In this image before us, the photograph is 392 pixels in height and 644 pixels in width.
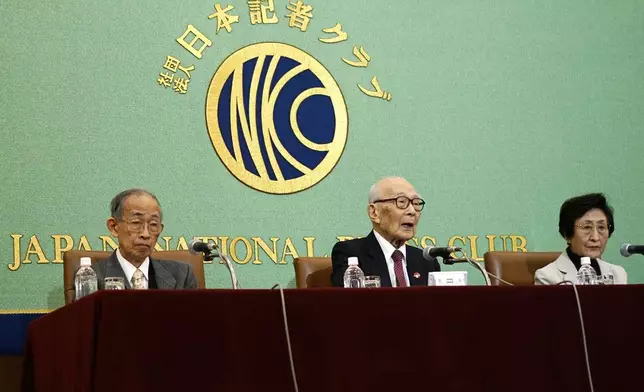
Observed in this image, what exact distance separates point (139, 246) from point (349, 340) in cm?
154

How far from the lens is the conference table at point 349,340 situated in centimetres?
265

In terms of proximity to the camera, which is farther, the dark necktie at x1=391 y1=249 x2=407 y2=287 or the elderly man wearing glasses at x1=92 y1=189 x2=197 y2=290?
the dark necktie at x1=391 y1=249 x2=407 y2=287

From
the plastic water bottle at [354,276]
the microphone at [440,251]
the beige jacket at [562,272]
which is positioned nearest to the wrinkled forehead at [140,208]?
the plastic water bottle at [354,276]

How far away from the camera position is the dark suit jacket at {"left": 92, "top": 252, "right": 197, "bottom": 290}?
4.08 meters

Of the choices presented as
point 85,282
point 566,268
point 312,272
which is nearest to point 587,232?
point 566,268

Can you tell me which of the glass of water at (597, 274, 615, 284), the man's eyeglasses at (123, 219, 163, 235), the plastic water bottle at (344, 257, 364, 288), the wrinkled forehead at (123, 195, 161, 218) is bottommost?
the glass of water at (597, 274, 615, 284)

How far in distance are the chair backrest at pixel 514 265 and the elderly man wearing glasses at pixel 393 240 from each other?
265mm

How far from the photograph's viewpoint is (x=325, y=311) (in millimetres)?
2832

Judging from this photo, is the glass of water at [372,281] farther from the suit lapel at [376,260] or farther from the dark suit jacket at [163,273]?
the dark suit jacket at [163,273]

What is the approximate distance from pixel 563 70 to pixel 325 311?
3.45 meters

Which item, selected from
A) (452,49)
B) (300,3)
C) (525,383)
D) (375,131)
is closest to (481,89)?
(452,49)

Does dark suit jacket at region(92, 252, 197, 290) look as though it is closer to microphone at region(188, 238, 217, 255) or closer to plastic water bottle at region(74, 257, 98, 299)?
plastic water bottle at region(74, 257, 98, 299)

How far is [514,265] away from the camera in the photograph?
4582 millimetres

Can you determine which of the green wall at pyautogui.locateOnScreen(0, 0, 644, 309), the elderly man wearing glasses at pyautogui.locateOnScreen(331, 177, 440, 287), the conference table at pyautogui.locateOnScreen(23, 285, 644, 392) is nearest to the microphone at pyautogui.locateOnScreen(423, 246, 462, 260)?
the conference table at pyautogui.locateOnScreen(23, 285, 644, 392)
